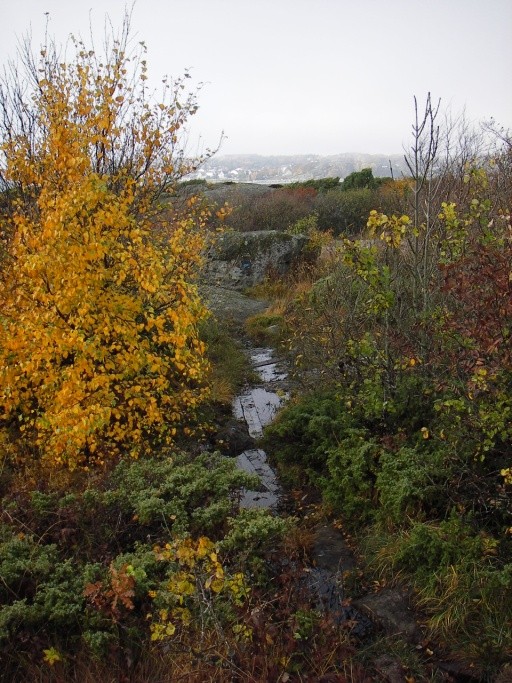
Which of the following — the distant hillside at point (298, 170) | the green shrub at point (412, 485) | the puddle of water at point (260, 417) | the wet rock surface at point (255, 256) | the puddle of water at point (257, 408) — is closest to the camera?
the green shrub at point (412, 485)

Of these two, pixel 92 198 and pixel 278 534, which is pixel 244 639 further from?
pixel 92 198

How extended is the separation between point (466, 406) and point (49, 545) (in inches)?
130

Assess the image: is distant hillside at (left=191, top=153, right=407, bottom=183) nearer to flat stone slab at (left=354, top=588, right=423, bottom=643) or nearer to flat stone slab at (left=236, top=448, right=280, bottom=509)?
flat stone slab at (left=236, top=448, right=280, bottom=509)

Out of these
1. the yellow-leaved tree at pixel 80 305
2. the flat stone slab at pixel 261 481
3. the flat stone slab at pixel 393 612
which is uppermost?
the yellow-leaved tree at pixel 80 305

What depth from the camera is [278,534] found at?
14.4 feet

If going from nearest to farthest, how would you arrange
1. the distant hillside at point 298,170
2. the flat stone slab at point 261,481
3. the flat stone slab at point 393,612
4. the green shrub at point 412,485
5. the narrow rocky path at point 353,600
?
the narrow rocky path at point 353,600 < the flat stone slab at point 393,612 < the green shrub at point 412,485 < the flat stone slab at point 261,481 < the distant hillside at point 298,170

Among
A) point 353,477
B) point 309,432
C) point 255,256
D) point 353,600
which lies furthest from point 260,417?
point 255,256

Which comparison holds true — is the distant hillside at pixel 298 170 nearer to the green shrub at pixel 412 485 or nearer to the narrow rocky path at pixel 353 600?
the narrow rocky path at pixel 353 600

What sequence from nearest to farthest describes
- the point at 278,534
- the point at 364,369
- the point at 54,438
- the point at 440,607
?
the point at 440,607 → the point at 278,534 → the point at 54,438 → the point at 364,369

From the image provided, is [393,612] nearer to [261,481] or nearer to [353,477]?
[353,477]

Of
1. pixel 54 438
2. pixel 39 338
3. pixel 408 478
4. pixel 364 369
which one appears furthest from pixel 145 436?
pixel 408 478

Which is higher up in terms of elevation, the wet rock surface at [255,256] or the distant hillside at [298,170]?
the distant hillside at [298,170]

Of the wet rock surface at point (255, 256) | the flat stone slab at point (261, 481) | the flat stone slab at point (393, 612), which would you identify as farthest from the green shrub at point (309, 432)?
the wet rock surface at point (255, 256)

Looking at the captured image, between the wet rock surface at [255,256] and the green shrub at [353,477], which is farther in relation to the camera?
the wet rock surface at [255,256]
